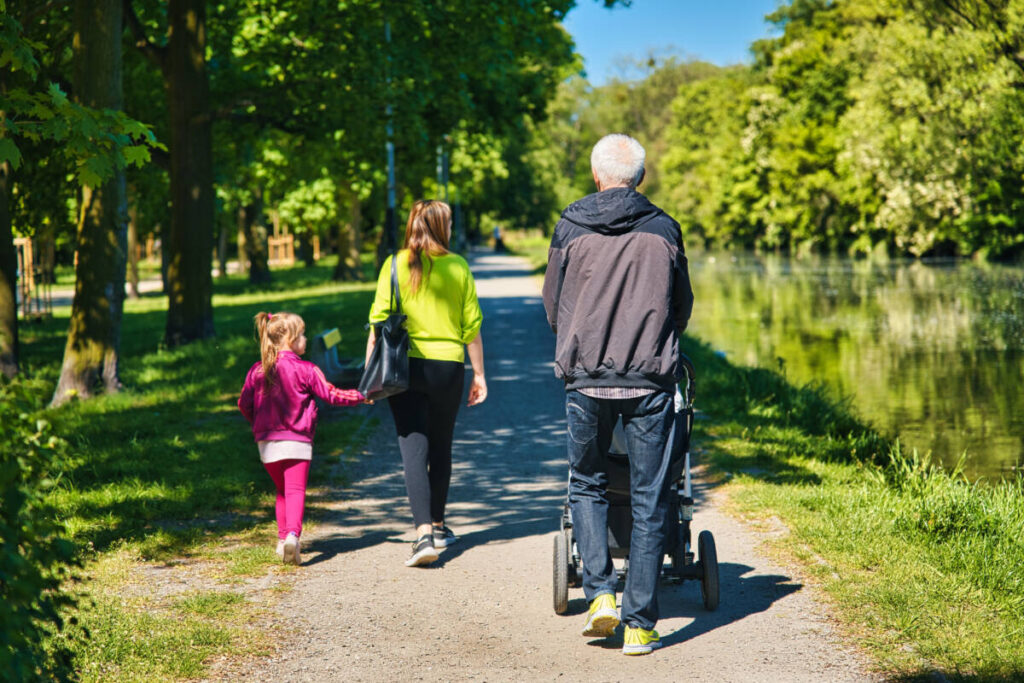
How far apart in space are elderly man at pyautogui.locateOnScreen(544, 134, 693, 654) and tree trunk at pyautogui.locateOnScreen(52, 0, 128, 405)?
7.75m

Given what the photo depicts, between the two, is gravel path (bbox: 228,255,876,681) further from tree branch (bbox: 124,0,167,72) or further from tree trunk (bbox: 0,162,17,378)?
tree branch (bbox: 124,0,167,72)

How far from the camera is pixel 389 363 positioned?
19.3 feet

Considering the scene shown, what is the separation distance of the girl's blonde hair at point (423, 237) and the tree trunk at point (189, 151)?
402 inches

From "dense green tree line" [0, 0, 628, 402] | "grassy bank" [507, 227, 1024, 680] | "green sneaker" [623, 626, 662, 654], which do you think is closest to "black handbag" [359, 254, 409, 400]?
"green sneaker" [623, 626, 662, 654]

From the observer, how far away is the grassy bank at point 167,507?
183 inches

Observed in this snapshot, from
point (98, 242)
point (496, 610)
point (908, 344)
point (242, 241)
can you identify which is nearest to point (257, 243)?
point (242, 241)

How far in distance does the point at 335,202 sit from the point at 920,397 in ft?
88.3

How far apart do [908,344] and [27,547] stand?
17517 mm

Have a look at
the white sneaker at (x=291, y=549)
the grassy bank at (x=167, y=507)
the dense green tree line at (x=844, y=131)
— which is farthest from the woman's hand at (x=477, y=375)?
the dense green tree line at (x=844, y=131)

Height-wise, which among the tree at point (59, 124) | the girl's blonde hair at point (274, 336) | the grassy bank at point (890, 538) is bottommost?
the grassy bank at point (890, 538)

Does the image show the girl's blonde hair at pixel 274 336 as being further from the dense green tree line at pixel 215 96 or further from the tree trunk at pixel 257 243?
the tree trunk at pixel 257 243

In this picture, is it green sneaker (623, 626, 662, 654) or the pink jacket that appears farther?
the pink jacket

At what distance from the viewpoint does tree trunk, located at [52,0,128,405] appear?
10945 millimetres

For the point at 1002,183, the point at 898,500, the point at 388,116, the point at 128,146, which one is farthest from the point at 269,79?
the point at 1002,183
